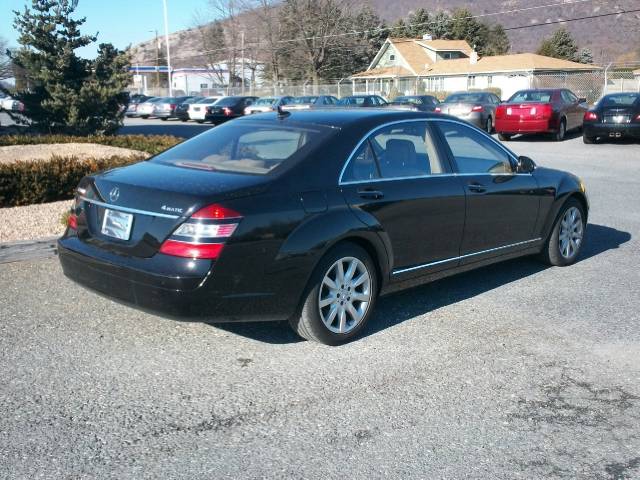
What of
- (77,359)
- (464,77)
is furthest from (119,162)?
(464,77)

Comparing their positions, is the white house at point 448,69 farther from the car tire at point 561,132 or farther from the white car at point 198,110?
the car tire at point 561,132

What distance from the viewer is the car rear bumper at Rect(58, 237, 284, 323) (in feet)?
13.8

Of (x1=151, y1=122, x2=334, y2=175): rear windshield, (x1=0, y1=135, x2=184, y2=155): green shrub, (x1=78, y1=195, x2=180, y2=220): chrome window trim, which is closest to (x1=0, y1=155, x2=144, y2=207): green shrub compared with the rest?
(x1=151, y1=122, x2=334, y2=175): rear windshield

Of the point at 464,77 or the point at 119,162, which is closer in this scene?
the point at 119,162

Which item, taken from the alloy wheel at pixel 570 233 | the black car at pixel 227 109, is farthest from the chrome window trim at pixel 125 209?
the black car at pixel 227 109

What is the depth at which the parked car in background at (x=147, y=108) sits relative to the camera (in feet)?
139

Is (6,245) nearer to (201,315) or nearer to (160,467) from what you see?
(201,315)

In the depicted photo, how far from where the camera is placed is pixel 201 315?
4.29 metres

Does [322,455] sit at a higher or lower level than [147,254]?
lower

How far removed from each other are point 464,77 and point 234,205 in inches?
2337

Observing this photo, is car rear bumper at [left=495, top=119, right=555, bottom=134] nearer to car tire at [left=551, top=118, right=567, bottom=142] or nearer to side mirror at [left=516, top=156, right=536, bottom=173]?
car tire at [left=551, top=118, right=567, bottom=142]

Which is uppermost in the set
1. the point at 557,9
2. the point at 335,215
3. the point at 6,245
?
the point at 557,9

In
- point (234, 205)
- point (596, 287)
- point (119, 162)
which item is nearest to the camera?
point (234, 205)

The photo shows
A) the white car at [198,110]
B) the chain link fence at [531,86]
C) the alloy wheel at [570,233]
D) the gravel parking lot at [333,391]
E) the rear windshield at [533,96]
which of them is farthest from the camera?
the chain link fence at [531,86]
